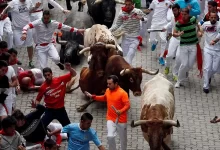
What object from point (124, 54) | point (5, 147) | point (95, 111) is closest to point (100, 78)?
point (95, 111)

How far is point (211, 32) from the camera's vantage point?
1805 cm

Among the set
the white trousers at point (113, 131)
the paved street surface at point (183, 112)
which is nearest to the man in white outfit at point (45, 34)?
the paved street surface at point (183, 112)

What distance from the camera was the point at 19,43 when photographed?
19.5 metres

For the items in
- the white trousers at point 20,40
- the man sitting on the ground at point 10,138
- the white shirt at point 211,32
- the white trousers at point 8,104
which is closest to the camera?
the man sitting on the ground at point 10,138

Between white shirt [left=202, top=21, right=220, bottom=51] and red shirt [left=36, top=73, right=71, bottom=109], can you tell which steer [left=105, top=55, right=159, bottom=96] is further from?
white shirt [left=202, top=21, right=220, bottom=51]

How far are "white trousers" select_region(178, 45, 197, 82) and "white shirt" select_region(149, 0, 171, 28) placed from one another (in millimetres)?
2175

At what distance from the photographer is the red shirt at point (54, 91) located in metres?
14.9

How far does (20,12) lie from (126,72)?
4719mm

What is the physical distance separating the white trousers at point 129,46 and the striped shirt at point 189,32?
130cm

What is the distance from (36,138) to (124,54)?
546cm

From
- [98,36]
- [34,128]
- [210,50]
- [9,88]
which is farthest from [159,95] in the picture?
[98,36]

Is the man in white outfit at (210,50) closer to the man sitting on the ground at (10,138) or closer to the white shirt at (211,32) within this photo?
the white shirt at (211,32)

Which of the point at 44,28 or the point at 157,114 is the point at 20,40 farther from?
the point at 157,114

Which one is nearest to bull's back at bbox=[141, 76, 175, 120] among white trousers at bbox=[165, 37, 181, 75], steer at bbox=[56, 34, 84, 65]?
white trousers at bbox=[165, 37, 181, 75]
